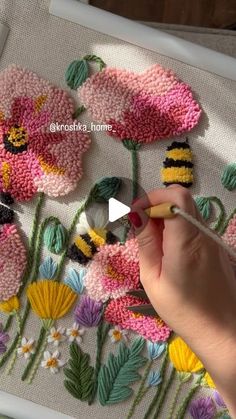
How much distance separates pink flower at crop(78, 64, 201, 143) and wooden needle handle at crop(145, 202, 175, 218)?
272 mm

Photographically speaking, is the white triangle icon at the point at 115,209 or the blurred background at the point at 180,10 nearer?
the white triangle icon at the point at 115,209

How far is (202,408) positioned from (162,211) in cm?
40

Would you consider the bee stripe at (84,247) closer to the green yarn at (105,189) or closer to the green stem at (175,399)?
the green yarn at (105,189)

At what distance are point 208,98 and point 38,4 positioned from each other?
0.29 m

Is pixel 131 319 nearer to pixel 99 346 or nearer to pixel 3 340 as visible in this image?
pixel 99 346

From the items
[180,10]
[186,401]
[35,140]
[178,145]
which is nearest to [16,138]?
[35,140]

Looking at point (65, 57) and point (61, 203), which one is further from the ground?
point (65, 57)

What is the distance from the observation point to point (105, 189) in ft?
3.05

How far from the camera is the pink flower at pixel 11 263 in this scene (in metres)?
0.94

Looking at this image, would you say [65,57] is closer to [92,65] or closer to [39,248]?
[92,65]

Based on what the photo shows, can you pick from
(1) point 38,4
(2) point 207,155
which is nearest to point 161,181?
(2) point 207,155

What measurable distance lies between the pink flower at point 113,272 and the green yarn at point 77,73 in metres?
0.25

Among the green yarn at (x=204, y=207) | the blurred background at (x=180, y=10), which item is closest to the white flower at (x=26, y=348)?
the green yarn at (x=204, y=207)

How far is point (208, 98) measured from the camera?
941mm
